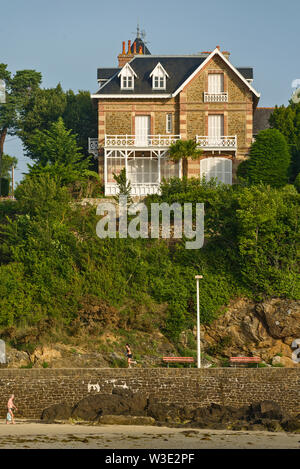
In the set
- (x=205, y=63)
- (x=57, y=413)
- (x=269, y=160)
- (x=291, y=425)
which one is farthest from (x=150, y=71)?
(x=291, y=425)

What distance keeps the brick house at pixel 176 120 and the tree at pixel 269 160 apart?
1.99 meters

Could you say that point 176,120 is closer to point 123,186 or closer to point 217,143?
point 217,143

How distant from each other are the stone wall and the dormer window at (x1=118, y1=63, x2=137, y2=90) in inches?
829

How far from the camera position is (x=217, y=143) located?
46062mm

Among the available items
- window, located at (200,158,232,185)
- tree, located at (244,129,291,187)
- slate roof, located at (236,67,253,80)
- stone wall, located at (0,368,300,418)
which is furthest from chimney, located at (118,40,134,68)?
stone wall, located at (0,368,300,418)

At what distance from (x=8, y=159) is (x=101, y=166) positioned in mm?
27741

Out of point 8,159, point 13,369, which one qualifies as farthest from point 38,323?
point 8,159

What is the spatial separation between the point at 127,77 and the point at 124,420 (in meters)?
24.5

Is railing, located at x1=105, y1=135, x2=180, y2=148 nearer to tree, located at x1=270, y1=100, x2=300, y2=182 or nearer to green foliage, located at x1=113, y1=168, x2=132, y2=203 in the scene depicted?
green foliage, located at x1=113, y1=168, x2=132, y2=203
